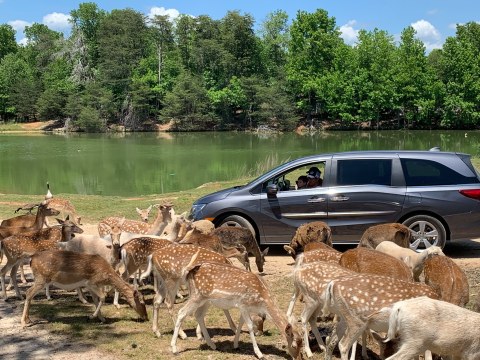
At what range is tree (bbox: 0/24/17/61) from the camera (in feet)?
356

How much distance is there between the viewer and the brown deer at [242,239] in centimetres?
980

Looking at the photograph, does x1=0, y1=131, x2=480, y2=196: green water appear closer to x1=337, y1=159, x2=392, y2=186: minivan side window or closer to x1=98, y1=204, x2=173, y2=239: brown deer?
x1=98, y1=204, x2=173, y2=239: brown deer

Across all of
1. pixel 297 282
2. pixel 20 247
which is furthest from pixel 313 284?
pixel 20 247

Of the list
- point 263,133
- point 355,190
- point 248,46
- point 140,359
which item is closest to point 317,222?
point 355,190

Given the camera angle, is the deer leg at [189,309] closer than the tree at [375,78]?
Yes

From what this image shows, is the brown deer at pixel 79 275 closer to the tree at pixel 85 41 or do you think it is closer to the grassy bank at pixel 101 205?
the grassy bank at pixel 101 205

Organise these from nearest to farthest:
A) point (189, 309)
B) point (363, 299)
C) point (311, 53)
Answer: point (363, 299) < point (189, 309) < point (311, 53)

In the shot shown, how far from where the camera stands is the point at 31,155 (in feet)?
137

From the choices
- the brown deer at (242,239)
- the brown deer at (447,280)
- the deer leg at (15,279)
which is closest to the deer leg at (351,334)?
the brown deer at (447,280)

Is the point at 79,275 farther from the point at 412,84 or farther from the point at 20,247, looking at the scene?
the point at 412,84

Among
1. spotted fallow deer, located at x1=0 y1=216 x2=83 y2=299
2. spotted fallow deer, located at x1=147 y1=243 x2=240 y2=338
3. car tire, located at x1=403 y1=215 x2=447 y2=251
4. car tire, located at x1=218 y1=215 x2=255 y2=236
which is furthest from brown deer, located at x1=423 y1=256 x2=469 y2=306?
spotted fallow deer, located at x1=0 y1=216 x2=83 y2=299

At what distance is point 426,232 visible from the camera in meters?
10.4

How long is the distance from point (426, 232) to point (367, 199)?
123 centimetres

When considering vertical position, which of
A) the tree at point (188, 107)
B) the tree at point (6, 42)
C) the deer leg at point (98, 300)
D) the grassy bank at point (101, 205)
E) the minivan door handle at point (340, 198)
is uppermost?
the tree at point (6, 42)
